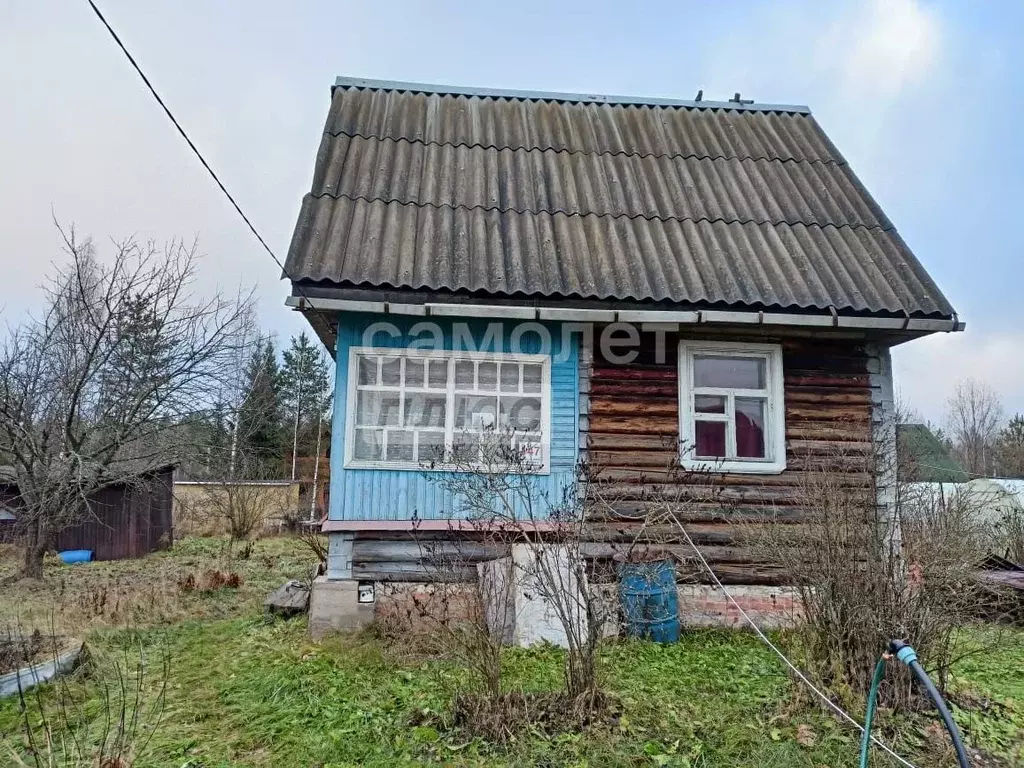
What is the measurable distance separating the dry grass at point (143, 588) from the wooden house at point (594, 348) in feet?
9.85

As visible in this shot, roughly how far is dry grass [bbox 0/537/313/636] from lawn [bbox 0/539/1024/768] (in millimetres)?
588

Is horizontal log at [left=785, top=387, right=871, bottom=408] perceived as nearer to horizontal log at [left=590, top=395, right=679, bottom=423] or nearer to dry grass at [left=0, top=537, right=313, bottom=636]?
horizontal log at [left=590, top=395, right=679, bottom=423]

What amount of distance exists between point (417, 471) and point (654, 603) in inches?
102

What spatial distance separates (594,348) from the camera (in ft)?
23.2

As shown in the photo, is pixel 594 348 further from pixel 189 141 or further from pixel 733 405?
pixel 189 141

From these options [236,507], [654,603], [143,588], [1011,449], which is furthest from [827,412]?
[1011,449]

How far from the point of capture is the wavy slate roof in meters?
6.94

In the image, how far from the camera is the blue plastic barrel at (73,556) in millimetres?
15016

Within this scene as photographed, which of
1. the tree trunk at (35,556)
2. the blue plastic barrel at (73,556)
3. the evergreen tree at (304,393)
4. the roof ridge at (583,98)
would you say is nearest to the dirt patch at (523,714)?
the roof ridge at (583,98)

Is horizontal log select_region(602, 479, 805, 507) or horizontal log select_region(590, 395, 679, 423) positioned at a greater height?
horizontal log select_region(590, 395, 679, 423)

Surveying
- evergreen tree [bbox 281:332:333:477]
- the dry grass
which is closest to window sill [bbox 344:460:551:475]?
the dry grass

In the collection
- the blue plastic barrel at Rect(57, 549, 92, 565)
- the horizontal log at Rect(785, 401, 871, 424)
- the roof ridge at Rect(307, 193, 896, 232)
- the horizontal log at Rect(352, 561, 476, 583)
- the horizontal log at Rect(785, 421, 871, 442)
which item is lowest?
the blue plastic barrel at Rect(57, 549, 92, 565)

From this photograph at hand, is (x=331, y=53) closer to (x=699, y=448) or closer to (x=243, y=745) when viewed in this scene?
(x=699, y=448)

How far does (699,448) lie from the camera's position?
709 centimetres
